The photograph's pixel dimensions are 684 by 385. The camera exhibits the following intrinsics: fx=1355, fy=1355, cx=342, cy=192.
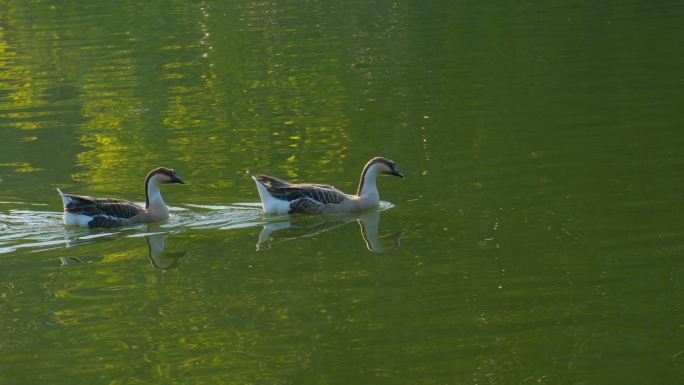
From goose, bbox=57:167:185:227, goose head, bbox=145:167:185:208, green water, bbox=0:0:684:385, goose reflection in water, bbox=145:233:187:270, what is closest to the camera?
green water, bbox=0:0:684:385

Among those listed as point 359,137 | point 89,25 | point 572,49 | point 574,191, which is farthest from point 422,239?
point 89,25

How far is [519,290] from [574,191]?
4559mm

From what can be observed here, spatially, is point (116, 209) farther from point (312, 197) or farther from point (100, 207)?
point (312, 197)

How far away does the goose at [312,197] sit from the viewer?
61.0 feet

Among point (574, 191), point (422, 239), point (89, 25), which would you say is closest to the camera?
point (422, 239)

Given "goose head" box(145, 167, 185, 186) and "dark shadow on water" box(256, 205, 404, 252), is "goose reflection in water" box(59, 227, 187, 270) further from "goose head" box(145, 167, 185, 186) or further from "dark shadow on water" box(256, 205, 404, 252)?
"dark shadow on water" box(256, 205, 404, 252)

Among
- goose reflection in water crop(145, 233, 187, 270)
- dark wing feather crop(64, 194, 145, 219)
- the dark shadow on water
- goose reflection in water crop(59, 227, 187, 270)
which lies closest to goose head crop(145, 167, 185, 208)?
dark wing feather crop(64, 194, 145, 219)

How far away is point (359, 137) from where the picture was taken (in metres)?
23.5

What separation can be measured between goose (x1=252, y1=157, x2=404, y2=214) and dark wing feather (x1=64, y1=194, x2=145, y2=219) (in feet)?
5.78

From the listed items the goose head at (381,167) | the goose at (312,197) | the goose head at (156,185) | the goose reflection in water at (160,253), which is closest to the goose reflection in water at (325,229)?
the goose at (312,197)

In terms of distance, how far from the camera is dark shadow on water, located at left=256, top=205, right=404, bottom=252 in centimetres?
1692

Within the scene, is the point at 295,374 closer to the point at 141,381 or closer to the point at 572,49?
the point at 141,381

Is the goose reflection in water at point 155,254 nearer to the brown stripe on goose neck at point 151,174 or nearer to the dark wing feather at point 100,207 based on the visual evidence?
the dark wing feather at point 100,207

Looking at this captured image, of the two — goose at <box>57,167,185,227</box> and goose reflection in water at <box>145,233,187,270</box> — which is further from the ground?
goose at <box>57,167,185,227</box>
